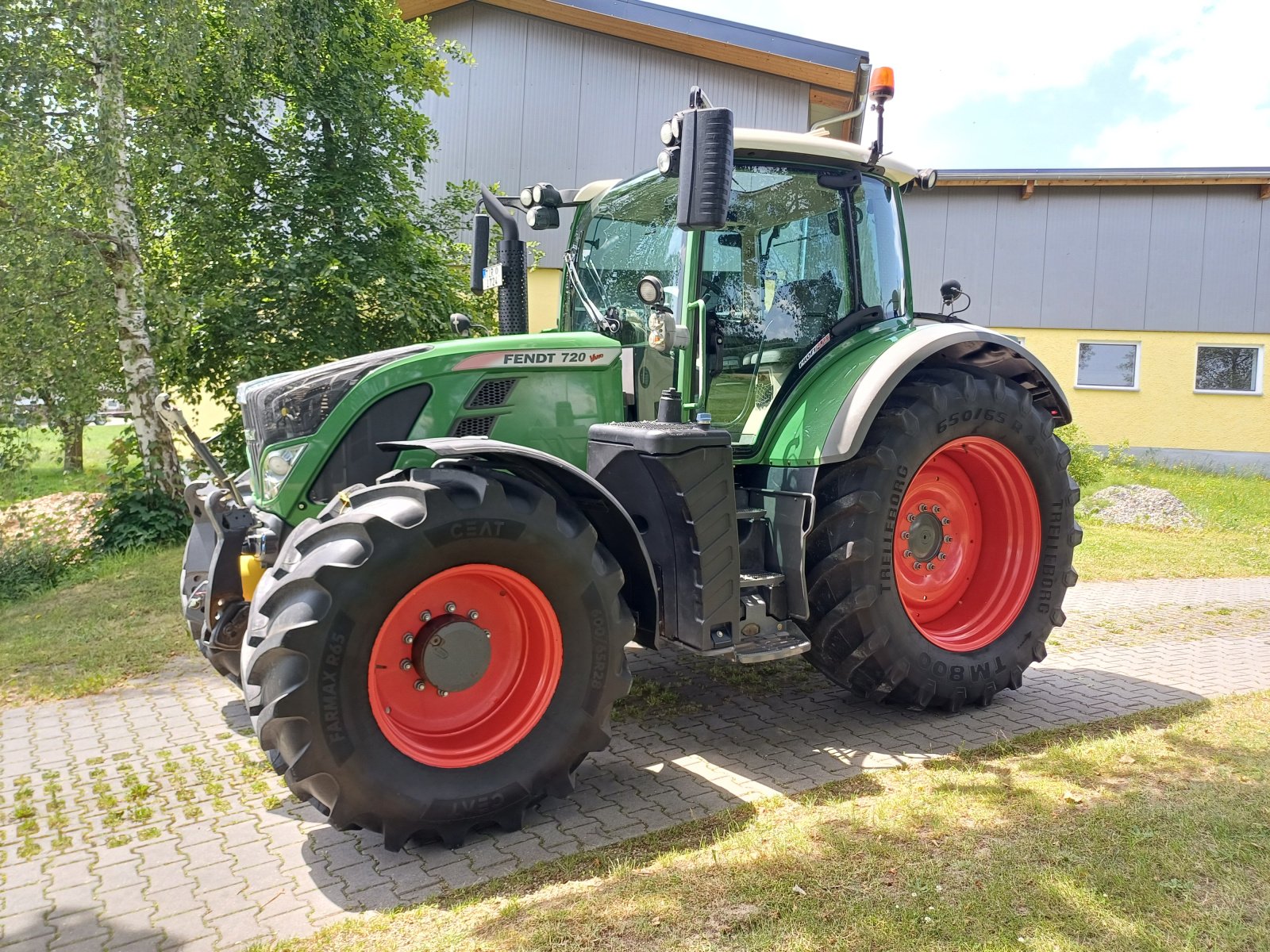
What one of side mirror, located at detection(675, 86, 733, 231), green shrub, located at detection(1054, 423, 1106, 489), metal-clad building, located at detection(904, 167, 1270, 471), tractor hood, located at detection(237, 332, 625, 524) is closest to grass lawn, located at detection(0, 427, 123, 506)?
tractor hood, located at detection(237, 332, 625, 524)

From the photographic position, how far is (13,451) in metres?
8.27

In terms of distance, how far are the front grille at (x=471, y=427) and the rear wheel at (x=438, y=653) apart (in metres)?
0.52

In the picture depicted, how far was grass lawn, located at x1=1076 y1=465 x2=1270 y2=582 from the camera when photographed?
917 centimetres

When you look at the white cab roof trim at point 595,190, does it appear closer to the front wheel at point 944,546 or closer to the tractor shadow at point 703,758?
the front wheel at point 944,546

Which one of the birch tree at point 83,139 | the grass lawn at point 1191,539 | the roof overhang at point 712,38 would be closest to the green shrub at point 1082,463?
the grass lawn at point 1191,539

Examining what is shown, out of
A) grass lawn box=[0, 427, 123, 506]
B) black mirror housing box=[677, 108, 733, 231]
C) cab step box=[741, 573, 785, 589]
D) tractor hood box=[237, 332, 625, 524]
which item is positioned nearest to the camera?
black mirror housing box=[677, 108, 733, 231]

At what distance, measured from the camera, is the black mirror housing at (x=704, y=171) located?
3324 mm

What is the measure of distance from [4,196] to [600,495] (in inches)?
279

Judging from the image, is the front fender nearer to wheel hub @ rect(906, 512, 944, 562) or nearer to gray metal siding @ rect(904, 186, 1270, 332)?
wheel hub @ rect(906, 512, 944, 562)

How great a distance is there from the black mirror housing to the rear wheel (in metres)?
1.14

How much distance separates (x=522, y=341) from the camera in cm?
385

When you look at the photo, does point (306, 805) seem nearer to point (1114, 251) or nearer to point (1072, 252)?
point (1072, 252)

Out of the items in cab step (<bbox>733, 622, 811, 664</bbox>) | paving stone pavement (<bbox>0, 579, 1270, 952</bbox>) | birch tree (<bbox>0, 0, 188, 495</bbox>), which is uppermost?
birch tree (<bbox>0, 0, 188, 495</bbox>)

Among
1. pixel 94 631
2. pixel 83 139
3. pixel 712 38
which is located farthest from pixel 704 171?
pixel 712 38
